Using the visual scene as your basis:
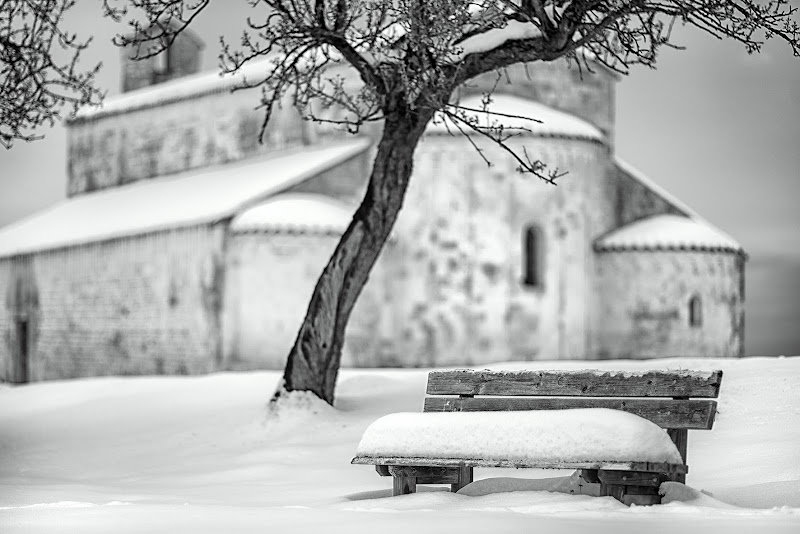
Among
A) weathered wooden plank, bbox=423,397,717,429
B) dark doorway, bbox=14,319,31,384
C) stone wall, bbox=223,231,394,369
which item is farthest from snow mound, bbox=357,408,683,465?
dark doorway, bbox=14,319,31,384

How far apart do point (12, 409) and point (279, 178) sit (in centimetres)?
1025

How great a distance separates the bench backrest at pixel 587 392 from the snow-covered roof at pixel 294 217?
48.8 ft

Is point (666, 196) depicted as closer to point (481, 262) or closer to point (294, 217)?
point (481, 262)

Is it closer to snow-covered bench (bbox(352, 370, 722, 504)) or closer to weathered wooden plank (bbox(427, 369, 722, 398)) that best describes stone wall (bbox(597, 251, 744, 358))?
weathered wooden plank (bbox(427, 369, 722, 398))

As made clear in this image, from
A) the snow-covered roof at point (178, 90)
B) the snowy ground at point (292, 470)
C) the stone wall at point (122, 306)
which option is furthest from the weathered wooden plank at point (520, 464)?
the snow-covered roof at point (178, 90)

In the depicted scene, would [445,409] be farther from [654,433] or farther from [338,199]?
[338,199]

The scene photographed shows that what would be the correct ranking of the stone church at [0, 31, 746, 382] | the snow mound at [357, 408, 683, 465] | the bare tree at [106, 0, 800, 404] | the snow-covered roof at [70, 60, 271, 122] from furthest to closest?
1. the snow-covered roof at [70, 60, 271, 122]
2. the stone church at [0, 31, 746, 382]
3. the bare tree at [106, 0, 800, 404]
4. the snow mound at [357, 408, 683, 465]

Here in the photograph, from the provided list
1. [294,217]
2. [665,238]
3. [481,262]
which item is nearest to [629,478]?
[294,217]

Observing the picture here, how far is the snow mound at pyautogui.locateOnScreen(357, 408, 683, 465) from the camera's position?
6.82 metres

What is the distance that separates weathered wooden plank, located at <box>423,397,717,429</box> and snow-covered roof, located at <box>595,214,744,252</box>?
17.2 m

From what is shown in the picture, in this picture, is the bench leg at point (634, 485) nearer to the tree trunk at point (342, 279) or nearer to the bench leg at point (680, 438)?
the bench leg at point (680, 438)

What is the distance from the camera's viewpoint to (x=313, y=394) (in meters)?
12.6

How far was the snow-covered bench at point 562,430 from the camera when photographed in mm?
6852

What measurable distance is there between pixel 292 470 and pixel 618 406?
3410 millimetres
